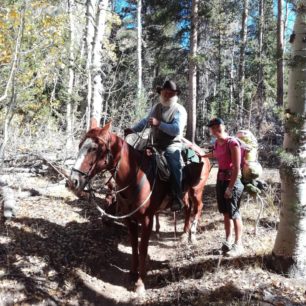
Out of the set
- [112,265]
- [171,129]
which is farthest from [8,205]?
[171,129]

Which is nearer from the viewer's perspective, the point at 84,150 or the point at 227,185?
the point at 84,150

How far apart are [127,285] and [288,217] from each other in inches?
105

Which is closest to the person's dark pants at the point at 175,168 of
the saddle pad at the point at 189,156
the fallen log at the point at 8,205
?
the saddle pad at the point at 189,156

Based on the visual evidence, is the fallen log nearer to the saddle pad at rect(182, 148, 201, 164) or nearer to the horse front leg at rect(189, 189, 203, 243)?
the saddle pad at rect(182, 148, 201, 164)

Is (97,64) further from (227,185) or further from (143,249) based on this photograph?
(143,249)

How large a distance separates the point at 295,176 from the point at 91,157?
2675 millimetres

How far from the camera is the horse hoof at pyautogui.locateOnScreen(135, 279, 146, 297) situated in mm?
5266

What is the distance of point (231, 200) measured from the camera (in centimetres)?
552

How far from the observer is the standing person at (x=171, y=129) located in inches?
214

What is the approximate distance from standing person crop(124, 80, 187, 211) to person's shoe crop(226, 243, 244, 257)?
3.54ft

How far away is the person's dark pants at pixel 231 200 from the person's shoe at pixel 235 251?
19.4 inches

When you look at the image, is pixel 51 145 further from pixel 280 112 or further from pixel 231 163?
pixel 280 112

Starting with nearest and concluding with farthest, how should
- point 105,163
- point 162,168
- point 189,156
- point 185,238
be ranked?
point 105,163
point 162,168
point 189,156
point 185,238

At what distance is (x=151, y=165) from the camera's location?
216 inches
